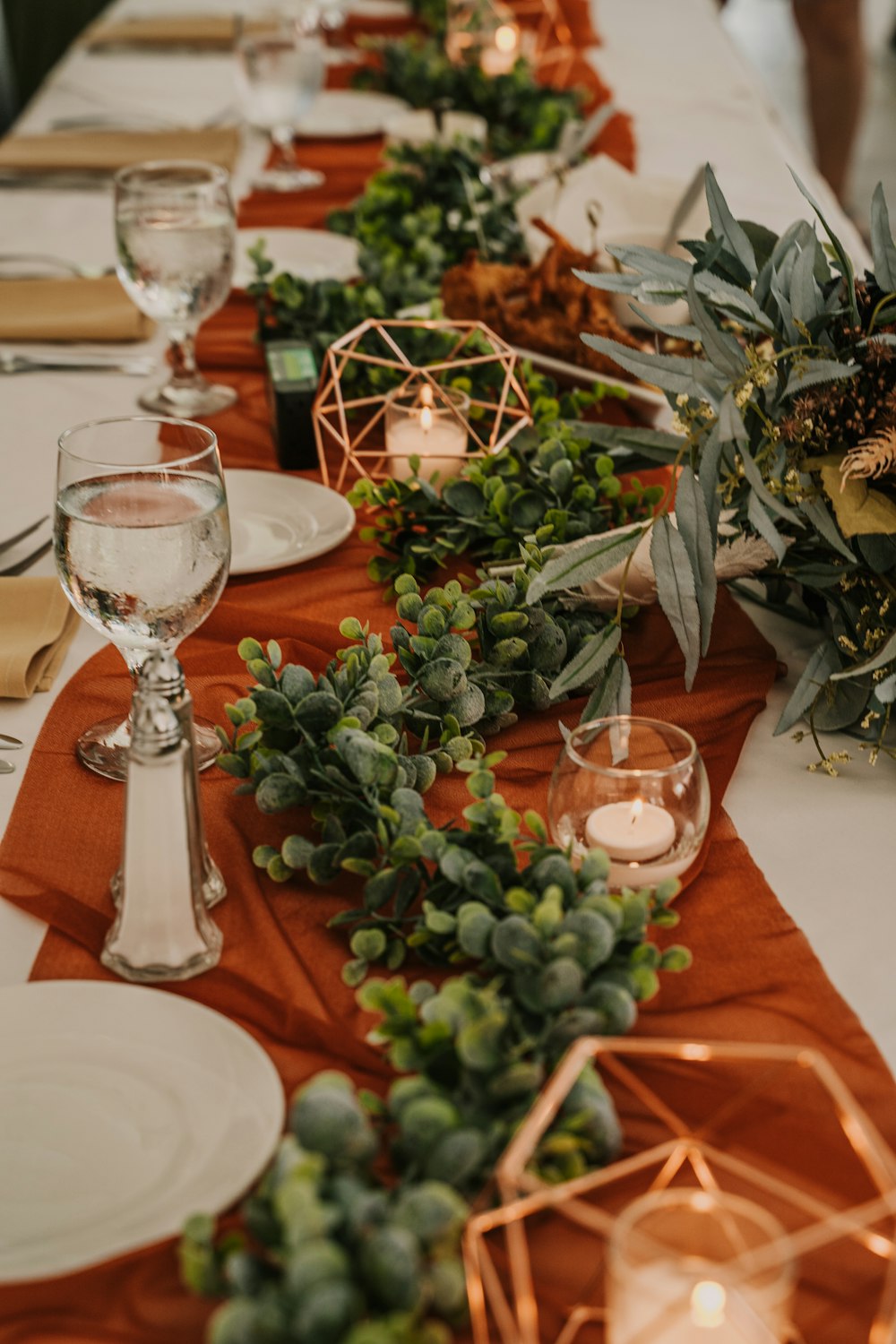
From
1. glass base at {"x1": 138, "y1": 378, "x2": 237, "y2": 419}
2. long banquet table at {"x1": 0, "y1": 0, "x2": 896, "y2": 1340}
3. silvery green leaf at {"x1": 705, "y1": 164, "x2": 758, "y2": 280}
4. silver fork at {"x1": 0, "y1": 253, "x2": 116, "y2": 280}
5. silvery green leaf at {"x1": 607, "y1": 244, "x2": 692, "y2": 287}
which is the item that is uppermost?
silvery green leaf at {"x1": 705, "y1": 164, "x2": 758, "y2": 280}

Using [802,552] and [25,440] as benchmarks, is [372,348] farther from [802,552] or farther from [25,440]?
[802,552]

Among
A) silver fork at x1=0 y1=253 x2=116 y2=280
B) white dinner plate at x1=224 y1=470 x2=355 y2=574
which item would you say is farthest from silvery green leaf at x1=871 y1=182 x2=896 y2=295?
silver fork at x1=0 y1=253 x2=116 y2=280

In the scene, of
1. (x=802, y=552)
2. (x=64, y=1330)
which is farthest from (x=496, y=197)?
(x=64, y=1330)

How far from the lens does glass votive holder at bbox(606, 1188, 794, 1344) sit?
43 centimetres

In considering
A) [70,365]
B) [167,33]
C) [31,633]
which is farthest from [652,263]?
[167,33]

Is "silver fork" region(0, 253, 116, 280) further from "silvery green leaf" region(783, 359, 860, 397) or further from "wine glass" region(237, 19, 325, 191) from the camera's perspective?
"silvery green leaf" region(783, 359, 860, 397)

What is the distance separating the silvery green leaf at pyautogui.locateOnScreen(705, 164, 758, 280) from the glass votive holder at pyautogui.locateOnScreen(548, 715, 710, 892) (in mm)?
365

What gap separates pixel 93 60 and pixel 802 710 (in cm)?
232

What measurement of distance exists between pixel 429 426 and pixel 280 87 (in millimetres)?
1129

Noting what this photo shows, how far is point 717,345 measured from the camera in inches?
33.0

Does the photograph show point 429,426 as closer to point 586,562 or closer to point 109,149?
point 586,562

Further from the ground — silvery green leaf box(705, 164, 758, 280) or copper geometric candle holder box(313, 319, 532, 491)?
silvery green leaf box(705, 164, 758, 280)

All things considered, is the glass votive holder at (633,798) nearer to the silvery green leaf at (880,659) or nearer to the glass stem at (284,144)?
the silvery green leaf at (880,659)

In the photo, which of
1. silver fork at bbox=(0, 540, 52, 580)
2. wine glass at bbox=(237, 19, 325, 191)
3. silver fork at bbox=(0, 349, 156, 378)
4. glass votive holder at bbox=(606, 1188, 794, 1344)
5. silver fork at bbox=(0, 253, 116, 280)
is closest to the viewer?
glass votive holder at bbox=(606, 1188, 794, 1344)
